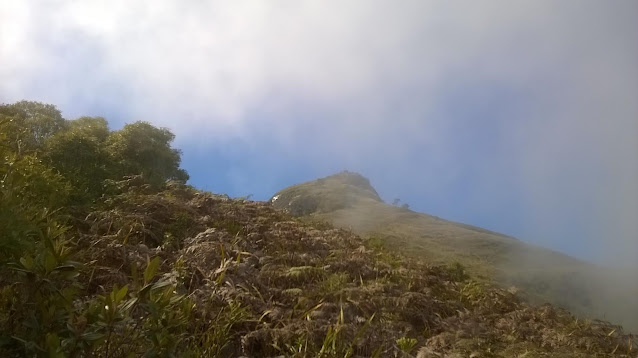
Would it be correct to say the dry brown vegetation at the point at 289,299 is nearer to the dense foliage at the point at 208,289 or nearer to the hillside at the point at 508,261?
the dense foliage at the point at 208,289

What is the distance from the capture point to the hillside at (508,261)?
37.3 feet

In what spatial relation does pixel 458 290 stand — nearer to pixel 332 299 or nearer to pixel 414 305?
pixel 414 305

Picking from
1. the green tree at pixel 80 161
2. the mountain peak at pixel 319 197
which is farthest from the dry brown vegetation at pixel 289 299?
the mountain peak at pixel 319 197

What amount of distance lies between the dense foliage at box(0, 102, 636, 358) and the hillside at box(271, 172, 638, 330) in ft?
7.92

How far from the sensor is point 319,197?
26.3 meters

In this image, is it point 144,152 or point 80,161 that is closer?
point 80,161

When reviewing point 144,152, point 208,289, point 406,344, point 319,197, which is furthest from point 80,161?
point 319,197

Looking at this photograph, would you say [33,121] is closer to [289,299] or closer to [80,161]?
[80,161]

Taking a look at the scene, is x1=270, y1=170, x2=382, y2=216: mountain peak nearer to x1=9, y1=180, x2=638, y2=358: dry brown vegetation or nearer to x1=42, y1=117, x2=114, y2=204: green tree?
x1=42, y1=117, x2=114, y2=204: green tree

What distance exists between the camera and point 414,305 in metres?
7.29

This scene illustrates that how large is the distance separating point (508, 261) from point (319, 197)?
A: 1297 cm

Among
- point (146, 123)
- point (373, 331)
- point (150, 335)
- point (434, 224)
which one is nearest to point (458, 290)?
point (373, 331)

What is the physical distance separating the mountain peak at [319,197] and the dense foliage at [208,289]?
36.0 feet

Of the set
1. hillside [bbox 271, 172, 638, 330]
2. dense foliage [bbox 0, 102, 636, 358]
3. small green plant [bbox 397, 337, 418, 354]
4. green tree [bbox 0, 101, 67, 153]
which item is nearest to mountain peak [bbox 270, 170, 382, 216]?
hillside [bbox 271, 172, 638, 330]
